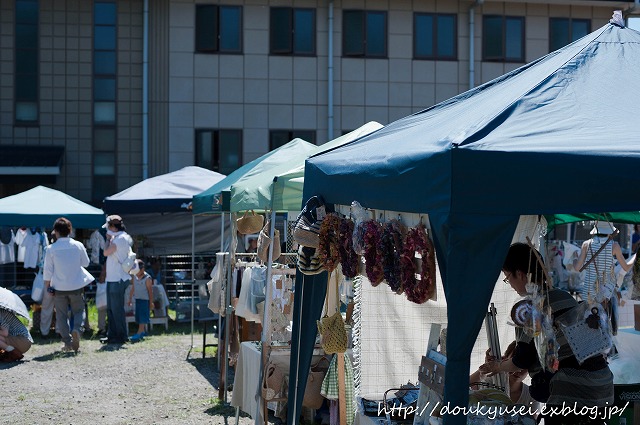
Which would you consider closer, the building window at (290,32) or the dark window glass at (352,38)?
the building window at (290,32)

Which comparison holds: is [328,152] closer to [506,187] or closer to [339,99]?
[506,187]

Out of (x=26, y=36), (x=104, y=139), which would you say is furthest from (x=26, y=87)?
(x=104, y=139)

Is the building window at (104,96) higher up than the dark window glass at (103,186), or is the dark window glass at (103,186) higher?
the building window at (104,96)

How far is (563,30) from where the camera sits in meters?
20.9

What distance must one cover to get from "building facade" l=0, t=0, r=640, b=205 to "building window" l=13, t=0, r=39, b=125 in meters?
0.02

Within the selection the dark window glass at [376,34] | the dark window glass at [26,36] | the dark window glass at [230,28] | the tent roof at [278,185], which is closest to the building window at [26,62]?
the dark window glass at [26,36]

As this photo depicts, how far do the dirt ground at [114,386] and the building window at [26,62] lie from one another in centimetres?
774

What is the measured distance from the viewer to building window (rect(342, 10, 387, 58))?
20.0m

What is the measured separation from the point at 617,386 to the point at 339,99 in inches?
599

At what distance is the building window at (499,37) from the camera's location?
20641 mm

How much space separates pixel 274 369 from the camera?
7.25 metres

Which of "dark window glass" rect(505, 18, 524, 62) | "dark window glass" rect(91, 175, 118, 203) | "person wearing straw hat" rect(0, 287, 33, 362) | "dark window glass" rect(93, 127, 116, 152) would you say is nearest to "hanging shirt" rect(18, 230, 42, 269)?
"dark window glass" rect(91, 175, 118, 203)

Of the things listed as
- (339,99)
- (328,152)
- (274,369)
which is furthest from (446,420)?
(339,99)

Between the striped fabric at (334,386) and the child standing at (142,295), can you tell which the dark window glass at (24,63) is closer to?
the child standing at (142,295)
